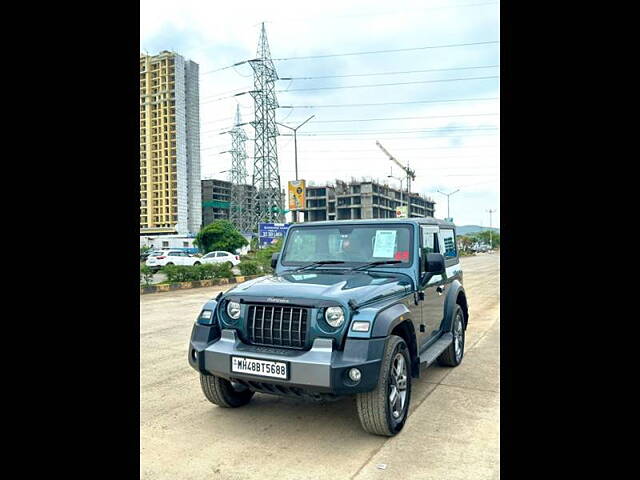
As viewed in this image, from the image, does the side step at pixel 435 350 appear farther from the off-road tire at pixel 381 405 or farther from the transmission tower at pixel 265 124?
the transmission tower at pixel 265 124

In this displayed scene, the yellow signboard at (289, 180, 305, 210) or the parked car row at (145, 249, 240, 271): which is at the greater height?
the yellow signboard at (289, 180, 305, 210)

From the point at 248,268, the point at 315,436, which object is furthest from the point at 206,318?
the point at 248,268

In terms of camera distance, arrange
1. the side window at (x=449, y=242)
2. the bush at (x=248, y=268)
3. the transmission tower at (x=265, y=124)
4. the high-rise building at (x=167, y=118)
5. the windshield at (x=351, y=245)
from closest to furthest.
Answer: the windshield at (x=351, y=245) < the side window at (x=449, y=242) < the bush at (x=248, y=268) < the high-rise building at (x=167, y=118) < the transmission tower at (x=265, y=124)

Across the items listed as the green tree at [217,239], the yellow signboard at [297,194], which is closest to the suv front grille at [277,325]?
the yellow signboard at [297,194]

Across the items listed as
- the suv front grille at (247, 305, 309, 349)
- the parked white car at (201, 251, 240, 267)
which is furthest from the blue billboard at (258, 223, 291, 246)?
the suv front grille at (247, 305, 309, 349)

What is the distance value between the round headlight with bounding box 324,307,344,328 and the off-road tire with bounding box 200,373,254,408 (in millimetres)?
1295

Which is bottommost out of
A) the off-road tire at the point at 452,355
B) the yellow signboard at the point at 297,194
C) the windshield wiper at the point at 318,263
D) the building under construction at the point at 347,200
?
the off-road tire at the point at 452,355

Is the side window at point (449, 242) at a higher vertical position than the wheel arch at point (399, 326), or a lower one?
higher

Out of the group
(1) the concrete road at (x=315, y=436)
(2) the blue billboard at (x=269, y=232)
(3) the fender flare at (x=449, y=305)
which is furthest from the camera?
(2) the blue billboard at (x=269, y=232)

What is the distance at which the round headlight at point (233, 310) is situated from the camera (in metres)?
3.96

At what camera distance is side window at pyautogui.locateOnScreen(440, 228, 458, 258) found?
594 centimetres

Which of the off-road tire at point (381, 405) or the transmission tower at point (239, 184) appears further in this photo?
the transmission tower at point (239, 184)

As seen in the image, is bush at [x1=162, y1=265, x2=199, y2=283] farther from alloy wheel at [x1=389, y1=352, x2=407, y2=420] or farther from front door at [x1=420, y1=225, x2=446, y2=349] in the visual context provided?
alloy wheel at [x1=389, y1=352, x2=407, y2=420]
